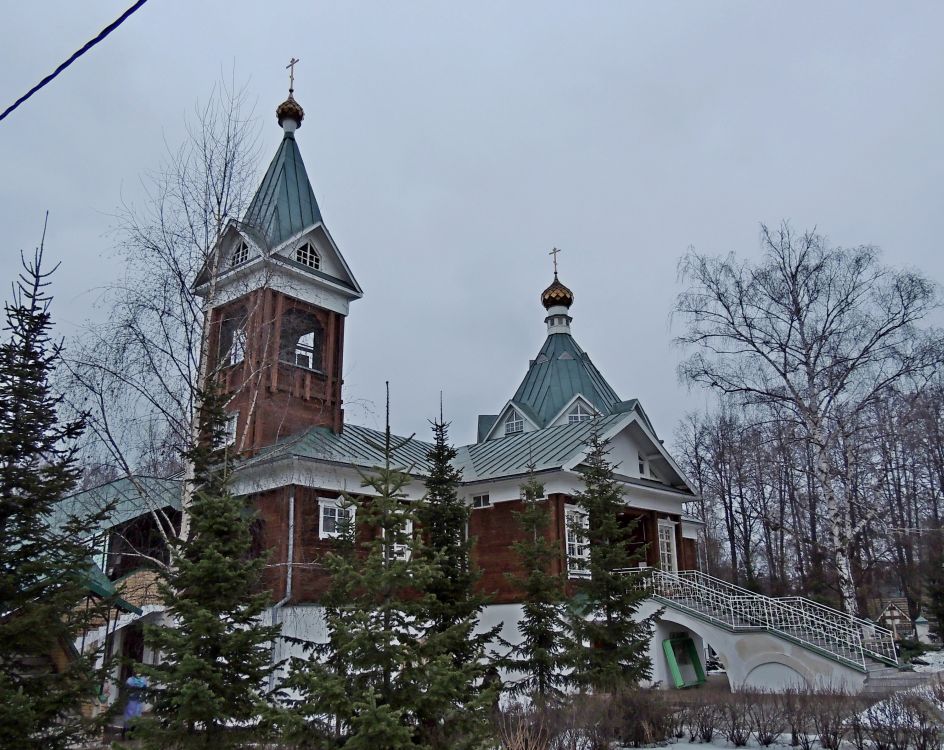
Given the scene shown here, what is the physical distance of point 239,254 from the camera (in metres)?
14.1

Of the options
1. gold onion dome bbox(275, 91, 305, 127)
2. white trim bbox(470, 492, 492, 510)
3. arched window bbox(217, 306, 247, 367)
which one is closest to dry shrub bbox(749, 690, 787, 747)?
arched window bbox(217, 306, 247, 367)

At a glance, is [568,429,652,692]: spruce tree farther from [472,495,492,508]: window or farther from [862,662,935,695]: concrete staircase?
[472,495,492,508]: window

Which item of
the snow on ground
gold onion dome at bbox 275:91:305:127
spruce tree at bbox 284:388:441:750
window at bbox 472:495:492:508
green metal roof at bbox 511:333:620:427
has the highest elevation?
gold onion dome at bbox 275:91:305:127

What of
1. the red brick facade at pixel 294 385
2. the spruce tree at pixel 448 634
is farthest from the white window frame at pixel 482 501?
the spruce tree at pixel 448 634

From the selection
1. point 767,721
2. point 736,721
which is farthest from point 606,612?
point 767,721

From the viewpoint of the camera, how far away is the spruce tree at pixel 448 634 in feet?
24.3

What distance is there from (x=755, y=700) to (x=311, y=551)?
32.2 feet

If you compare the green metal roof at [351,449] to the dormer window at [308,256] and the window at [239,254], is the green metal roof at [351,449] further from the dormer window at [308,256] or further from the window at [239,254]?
the dormer window at [308,256]

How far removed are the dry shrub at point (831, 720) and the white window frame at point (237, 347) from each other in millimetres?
9792

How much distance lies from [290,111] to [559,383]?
1598 cm

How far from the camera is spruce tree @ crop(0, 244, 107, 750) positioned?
26.2 feet

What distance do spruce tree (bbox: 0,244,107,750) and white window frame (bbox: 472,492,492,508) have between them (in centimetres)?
1185

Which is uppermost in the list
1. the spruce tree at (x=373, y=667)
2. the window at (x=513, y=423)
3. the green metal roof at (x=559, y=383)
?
the green metal roof at (x=559, y=383)

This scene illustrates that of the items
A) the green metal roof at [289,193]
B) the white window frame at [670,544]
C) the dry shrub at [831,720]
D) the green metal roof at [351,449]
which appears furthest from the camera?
the white window frame at [670,544]
